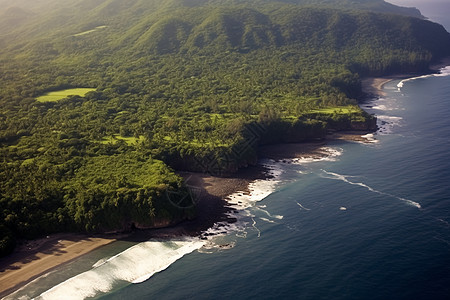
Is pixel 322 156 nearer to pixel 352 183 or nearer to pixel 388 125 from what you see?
pixel 352 183

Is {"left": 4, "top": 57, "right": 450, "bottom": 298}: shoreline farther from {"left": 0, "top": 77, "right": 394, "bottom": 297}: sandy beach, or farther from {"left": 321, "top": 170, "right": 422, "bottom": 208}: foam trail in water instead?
{"left": 321, "top": 170, "right": 422, "bottom": 208}: foam trail in water

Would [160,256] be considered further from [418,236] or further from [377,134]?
[377,134]

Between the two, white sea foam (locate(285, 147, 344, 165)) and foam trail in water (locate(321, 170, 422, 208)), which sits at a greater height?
white sea foam (locate(285, 147, 344, 165))

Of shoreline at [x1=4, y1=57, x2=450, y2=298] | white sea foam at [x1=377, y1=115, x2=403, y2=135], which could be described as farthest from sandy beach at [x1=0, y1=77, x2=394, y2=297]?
white sea foam at [x1=377, y1=115, x2=403, y2=135]

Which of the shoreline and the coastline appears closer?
the coastline

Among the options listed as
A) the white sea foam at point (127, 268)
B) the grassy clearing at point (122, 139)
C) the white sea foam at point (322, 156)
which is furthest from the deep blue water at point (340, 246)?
the grassy clearing at point (122, 139)

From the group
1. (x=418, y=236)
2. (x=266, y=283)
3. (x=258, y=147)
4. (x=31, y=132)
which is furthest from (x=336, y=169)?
(x=31, y=132)

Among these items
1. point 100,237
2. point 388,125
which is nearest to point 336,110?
point 388,125

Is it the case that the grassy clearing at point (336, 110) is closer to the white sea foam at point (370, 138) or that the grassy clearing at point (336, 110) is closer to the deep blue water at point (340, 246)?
the white sea foam at point (370, 138)
